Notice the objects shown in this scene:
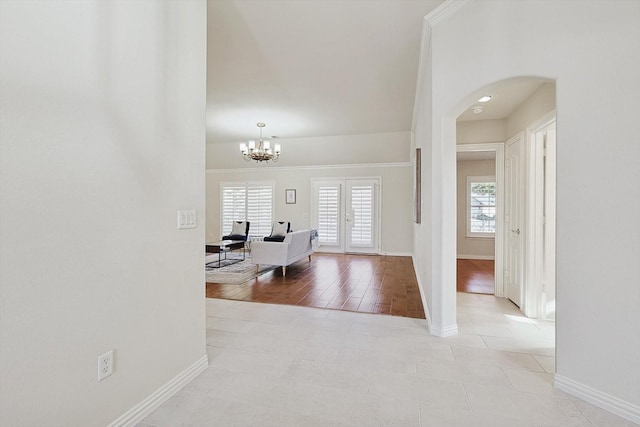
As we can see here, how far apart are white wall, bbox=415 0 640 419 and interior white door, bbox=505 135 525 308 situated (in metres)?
1.84

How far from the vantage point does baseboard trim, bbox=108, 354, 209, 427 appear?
1635mm

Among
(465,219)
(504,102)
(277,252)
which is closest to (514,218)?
(504,102)

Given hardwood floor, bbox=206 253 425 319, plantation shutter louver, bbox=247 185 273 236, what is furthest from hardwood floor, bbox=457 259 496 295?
plantation shutter louver, bbox=247 185 273 236

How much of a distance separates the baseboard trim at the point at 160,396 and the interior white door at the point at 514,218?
357cm

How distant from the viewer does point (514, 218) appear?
3957 millimetres

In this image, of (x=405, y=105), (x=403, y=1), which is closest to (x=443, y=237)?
(x=403, y=1)

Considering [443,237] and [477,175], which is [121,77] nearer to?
[443,237]

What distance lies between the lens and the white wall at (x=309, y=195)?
8.04 m

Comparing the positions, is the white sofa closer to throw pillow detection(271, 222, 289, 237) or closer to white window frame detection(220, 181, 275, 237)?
throw pillow detection(271, 222, 289, 237)

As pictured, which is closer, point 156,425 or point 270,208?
point 156,425

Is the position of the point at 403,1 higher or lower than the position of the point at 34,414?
higher

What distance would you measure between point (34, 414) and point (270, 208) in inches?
314

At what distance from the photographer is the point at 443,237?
2.83 m

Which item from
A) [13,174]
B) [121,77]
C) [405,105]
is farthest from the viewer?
[405,105]
